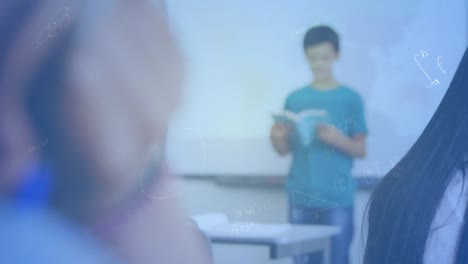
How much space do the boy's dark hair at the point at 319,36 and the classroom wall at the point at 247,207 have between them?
1.14ft

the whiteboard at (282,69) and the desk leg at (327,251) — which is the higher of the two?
the whiteboard at (282,69)

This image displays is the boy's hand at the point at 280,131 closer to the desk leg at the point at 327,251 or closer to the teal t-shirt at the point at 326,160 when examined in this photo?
the teal t-shirt at the point at 326,160

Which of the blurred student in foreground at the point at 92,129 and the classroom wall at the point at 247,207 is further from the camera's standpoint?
the blurred student in foreground at the point at 92,129

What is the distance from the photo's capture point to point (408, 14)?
133 centimetres

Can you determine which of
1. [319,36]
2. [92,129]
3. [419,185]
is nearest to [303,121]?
[319,36]

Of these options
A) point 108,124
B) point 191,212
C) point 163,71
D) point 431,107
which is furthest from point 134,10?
point 431,107

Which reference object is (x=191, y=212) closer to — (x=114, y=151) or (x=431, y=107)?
(x=114, y=151)

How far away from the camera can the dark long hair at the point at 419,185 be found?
131cm

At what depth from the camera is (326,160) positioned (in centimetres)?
134

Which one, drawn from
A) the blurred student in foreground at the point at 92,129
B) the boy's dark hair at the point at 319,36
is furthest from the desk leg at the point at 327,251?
the boy's dark hair at the point at 319,36

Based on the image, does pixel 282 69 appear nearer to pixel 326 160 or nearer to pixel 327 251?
pixel 326 160

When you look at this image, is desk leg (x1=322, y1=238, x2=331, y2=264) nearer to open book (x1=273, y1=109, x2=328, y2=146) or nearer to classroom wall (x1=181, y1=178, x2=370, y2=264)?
classroom wall (x1=181, y1=178, x2=370, y2=264)

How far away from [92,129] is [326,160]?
0.60m

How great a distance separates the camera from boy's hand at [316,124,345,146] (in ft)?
4.39
